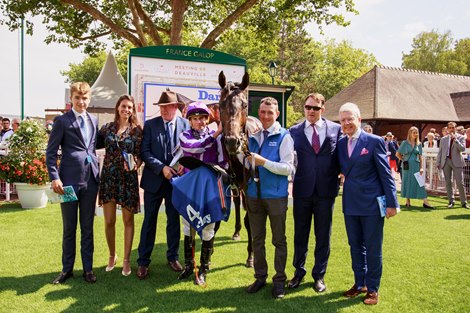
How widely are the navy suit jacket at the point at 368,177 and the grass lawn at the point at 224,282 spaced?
3.23ft

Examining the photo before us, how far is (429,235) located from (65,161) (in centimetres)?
598

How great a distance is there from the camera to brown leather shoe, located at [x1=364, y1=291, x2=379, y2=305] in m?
3.81

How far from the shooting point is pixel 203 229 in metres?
4.17

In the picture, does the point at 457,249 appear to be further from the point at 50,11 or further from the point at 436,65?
the point at 436,65

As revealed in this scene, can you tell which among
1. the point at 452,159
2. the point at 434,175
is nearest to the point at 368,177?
the point at 452,159

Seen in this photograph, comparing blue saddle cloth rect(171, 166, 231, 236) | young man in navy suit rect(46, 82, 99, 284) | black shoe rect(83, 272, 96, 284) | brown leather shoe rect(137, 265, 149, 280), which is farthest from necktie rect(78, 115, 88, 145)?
brown leather shoe rect(137, 265, 149, 280)

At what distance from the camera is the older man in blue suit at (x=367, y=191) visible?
12.3 feet

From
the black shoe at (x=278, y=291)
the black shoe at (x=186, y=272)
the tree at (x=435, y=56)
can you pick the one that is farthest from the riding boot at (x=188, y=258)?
the tree at (x=435, y=56)

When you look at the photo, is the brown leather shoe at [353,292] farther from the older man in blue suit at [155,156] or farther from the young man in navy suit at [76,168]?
the young man in navy suit at [76,168]

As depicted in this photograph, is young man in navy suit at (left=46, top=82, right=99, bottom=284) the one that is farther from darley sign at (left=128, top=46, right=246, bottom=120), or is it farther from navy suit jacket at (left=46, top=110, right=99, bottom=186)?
darley sign at (left=128, top=46, right=246, bottom=120)

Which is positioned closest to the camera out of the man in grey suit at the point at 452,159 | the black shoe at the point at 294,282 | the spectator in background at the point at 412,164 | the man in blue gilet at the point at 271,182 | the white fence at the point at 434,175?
the man in blue gilet at the point at 271,182

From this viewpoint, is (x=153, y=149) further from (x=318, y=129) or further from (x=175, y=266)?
(x=318, y=129)

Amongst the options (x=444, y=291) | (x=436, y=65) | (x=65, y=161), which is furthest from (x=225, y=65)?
(x=436, y=65)

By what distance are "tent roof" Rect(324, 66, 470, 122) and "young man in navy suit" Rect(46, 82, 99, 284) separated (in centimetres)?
2339
